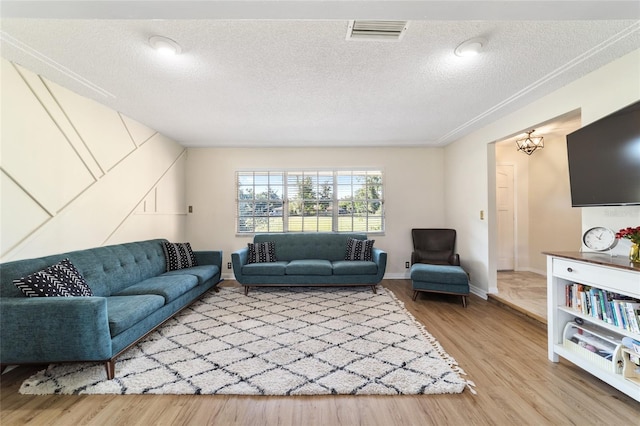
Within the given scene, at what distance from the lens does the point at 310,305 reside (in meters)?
3.48

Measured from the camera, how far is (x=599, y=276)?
1.81 metres

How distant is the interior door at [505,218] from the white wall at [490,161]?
3.67ft

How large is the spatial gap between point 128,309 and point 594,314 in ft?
11.7

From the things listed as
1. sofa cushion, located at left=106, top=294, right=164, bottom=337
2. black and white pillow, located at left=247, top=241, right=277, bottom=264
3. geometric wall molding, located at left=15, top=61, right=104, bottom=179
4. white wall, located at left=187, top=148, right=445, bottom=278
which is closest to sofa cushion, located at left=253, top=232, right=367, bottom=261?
black and white pillow, located at left=247, top=241, right=277, bottom=264

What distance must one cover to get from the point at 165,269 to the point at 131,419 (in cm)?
229

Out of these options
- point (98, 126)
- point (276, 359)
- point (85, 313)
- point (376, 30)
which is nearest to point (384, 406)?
point (276, 359)

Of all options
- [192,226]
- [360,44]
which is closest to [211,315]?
[192,226]

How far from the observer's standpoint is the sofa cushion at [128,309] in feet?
6.51

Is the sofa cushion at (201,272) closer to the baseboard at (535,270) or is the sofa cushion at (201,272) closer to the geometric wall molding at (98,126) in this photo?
the geometric wall molding at (98,126)

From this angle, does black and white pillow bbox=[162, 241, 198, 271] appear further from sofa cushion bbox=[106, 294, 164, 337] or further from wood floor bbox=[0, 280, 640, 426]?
wood floor bbox=[0, 280, 640, 426]

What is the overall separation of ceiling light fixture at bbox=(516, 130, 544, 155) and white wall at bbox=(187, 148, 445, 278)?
49.2 inches

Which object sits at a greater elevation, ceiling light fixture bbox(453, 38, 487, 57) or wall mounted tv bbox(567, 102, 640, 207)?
ceiling light fixture bbox(453, 38, 487, 57)

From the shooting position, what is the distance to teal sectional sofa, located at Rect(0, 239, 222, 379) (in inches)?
69.9

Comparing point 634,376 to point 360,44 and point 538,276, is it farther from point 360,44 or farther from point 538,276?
point 538,276
